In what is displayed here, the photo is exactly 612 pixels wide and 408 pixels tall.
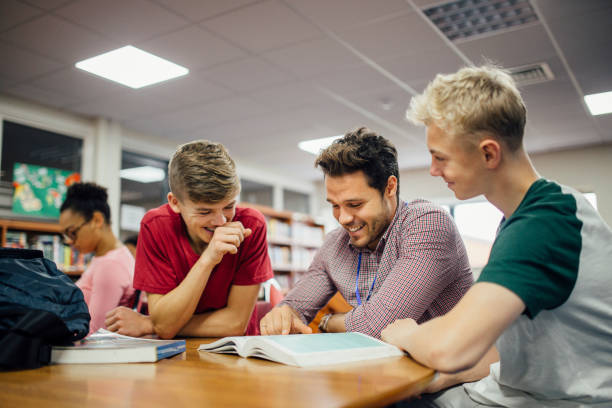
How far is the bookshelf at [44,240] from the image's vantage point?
4453 mm

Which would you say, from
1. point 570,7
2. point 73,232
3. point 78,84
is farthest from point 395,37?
point 78,84

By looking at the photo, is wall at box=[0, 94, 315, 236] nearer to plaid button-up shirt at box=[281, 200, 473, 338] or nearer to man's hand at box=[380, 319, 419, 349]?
plaid button-up shirt at box=[281, 200, 473, 338]

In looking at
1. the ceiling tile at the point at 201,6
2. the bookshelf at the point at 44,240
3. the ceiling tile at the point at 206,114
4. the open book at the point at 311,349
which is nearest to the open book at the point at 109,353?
the open book at the point at 311,349

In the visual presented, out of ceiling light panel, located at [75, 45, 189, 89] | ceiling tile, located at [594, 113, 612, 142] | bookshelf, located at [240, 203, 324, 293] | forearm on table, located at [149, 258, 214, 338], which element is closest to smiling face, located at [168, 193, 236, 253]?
forearm on table, located at [149, 258, 214, 338]

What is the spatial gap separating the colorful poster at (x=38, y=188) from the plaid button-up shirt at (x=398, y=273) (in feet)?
13.7

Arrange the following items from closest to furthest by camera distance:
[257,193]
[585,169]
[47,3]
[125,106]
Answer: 1. [47,3]
2. [125,106]
3. [585,169]
4. [257,193]

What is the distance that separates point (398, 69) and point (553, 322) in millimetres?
3636

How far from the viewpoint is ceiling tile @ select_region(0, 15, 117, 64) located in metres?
3.46

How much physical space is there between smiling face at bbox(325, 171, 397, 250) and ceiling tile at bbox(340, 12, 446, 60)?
218 cm

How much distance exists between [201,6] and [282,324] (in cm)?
249

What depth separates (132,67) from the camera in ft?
13.8

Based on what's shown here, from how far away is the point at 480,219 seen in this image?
818 cm

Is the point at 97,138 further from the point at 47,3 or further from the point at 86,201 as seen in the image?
the point at 86,201

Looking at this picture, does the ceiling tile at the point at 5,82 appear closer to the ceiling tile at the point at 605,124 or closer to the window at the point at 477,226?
the ceiling tile at the point at 605,124
